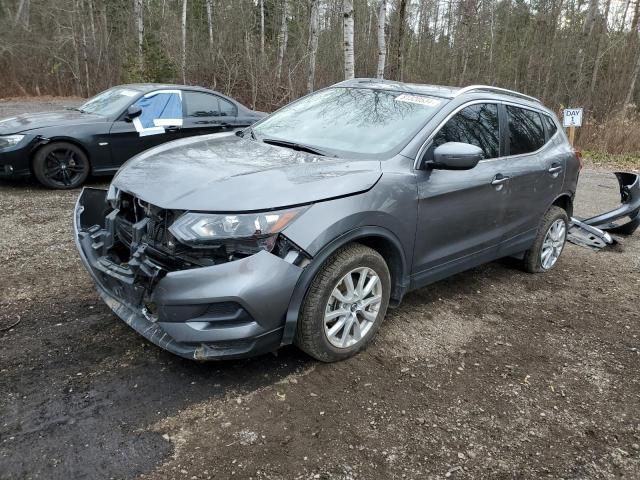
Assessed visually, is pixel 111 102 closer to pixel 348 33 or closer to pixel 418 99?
pixel 418 99

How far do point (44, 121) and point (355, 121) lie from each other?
16.5ft

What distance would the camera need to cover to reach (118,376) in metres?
3.00

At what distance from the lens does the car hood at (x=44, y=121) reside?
6730 millimetres

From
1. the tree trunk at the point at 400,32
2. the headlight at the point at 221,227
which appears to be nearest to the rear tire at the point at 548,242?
the headlight at the point at 221,227

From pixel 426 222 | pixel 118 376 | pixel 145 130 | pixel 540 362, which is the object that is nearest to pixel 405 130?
pixel 426 222

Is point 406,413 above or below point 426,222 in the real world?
below

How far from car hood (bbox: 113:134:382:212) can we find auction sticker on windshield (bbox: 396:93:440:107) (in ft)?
2.79

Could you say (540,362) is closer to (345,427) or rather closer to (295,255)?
(345,427)

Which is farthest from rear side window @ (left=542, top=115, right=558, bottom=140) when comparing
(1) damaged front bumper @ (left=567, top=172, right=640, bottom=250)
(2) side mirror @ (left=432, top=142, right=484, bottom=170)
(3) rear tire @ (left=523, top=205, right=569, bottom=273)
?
(2) side mirror @ (left=432, top=142, right=484, bottom=170)

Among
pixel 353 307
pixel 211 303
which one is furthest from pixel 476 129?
pixel 211 303

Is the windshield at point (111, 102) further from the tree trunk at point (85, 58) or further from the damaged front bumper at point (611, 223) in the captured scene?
the tree trunk at point (85, 58)

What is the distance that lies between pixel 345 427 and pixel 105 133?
6.00 metres

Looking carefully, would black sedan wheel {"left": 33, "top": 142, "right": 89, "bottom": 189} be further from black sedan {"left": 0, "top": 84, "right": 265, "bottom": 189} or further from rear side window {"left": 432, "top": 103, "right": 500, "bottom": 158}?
rear side window {"left": 432, "top": 103, "right": 500, "bottom": 158}

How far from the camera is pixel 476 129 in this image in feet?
13.1
